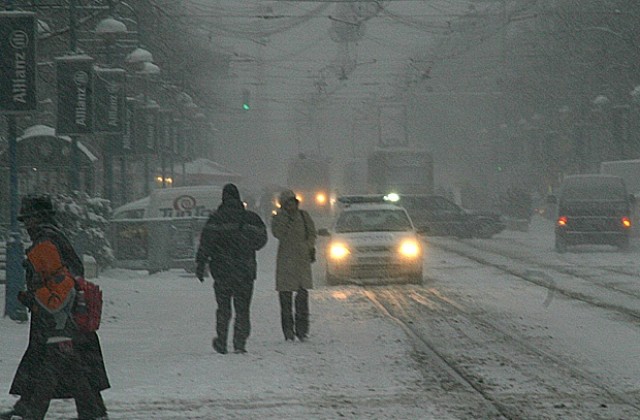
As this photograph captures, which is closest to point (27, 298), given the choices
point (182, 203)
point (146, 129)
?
point (182, 203)

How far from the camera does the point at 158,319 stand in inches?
717

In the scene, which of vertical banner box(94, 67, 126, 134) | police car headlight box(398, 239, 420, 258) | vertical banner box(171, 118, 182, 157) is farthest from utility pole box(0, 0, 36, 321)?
vertical banner box(171, 118, 182, 157)

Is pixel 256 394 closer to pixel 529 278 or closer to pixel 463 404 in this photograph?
pixel 463 404

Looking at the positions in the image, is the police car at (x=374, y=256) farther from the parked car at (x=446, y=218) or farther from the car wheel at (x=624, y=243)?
the parked car at (x=446, y=218)

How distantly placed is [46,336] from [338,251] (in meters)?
15.5

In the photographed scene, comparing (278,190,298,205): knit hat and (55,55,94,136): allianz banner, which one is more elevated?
(55,55,94,136): allianz banner

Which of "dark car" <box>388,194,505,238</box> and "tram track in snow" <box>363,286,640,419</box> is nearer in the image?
"tram track in snow" <box>363,286,640,419</box>

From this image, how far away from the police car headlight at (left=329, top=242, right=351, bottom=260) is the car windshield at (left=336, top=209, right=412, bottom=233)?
982 millimetres

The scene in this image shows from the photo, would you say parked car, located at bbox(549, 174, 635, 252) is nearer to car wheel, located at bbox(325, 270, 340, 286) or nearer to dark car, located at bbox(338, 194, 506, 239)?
dark car, located at bbox(338, 194, 506, 239)

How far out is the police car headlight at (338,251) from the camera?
24359 mm

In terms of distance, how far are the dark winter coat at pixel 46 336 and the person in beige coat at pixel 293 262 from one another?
5.46 m

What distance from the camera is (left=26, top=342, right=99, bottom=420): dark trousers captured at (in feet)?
30.0

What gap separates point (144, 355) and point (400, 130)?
10736cm

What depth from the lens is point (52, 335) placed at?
913 centimetres
